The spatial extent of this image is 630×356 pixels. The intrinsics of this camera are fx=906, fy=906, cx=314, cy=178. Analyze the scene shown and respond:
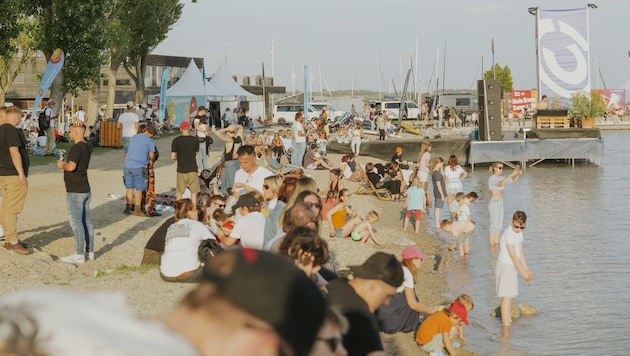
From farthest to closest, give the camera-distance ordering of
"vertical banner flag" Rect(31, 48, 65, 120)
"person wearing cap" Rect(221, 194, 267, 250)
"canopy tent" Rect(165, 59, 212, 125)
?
1. "canopy tent" Rect(165, 59, 212, 125)
2. "vertical banner flag" Rect(31, 48, 65, 120)
3. "person wearing cap" Rect(221, 194, 267, 250)

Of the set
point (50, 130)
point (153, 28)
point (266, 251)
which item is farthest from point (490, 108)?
point (266, 251)

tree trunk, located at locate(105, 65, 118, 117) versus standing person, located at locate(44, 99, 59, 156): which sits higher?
tree trunk, located at locate(105, 65, 118, 117)

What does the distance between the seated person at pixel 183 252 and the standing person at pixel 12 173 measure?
104 inches

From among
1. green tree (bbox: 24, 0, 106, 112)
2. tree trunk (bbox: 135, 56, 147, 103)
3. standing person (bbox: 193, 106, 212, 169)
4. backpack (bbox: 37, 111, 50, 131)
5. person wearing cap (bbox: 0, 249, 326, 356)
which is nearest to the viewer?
person wearing cap (bbox: 0, 249, 326, 356)

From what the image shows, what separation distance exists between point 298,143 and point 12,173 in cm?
1786

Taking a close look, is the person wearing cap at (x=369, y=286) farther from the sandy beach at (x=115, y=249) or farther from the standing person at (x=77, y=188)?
the standing person at (x=77, y=188)

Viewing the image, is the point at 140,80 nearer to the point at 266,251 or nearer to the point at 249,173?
the point at 249,173

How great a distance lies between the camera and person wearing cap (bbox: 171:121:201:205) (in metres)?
15.8

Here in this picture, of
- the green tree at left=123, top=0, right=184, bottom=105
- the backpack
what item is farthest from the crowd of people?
the green tree at left=123, top=0, right=184, bottom=105

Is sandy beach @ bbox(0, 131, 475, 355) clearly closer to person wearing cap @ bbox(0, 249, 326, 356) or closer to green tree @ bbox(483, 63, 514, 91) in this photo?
person wearing cap @ bbox(0, 249, 326, 356)

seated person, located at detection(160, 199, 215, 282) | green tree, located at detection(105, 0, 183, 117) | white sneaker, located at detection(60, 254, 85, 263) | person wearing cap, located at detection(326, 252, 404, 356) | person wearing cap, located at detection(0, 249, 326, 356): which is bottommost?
white sneaker, located at detection(60, 254, 85, 263)

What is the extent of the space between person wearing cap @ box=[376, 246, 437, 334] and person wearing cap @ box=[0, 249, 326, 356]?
6.44 meters

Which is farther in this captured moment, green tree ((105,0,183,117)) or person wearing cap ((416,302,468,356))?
green tree ((105,0,183,117))

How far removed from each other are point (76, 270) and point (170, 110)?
37.5m
